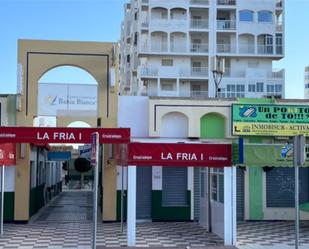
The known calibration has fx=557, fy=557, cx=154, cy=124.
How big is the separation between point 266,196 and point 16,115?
9946mm

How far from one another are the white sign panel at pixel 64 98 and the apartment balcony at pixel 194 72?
129 feet

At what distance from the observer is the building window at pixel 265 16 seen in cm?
6153

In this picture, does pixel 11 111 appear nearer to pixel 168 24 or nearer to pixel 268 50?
pixel 168 24

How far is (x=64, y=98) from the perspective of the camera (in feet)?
69.6

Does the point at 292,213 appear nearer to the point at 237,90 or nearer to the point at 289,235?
the point at 289,235

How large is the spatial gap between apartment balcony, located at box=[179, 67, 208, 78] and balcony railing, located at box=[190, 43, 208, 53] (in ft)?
6.18

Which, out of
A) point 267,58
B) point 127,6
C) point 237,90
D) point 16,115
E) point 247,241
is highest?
point 127,6

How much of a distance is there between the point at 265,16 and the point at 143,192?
147 ft

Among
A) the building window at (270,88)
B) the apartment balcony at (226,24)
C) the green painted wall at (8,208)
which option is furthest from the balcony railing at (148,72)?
the green painted wall at (8,208)

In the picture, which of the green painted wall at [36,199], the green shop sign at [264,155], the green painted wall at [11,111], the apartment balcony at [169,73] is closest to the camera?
the green shop sign at [264,155]

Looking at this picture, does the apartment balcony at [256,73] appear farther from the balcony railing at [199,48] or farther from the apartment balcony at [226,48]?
the balcony railing at [199,48]

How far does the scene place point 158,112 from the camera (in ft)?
67.9

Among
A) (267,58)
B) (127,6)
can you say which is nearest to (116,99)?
(267,58)

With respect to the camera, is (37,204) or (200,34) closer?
(37,204)
